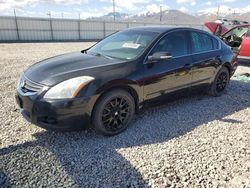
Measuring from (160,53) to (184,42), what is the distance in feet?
3.21

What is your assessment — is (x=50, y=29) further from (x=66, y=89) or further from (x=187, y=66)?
(x=66, y=89)

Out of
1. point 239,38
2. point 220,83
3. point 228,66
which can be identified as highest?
point 239,38

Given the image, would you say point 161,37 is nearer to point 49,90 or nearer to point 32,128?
point 49,90

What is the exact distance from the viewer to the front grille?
10.9ft

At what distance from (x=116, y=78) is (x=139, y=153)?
1.10 metres

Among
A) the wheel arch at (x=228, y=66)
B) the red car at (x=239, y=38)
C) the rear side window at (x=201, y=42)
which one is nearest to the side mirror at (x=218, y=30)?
the red car at (x=239, y=38)

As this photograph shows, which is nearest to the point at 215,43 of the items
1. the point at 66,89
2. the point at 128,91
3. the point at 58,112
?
the point at 128,91

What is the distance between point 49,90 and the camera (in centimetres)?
323

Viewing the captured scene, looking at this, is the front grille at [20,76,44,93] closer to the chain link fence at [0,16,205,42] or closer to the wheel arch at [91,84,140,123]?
the wheel arch at [91,84,140,123]

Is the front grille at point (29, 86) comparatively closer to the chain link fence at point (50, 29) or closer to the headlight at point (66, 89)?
the headlight at point (66, 89)

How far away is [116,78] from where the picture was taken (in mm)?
3564

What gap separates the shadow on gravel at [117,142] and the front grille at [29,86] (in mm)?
716

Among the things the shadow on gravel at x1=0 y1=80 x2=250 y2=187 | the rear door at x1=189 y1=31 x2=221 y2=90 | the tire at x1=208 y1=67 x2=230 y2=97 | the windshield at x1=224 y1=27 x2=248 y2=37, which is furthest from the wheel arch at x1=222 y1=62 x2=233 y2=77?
the windshield at x1=224 y1=27 x2=248 y2=37

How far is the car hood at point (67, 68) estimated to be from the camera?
339 centimetres
